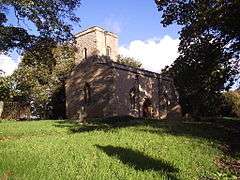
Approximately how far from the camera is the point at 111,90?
50594 mm

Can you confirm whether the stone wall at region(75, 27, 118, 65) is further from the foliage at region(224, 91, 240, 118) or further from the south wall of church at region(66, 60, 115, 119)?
the foliage at region(224, 91, 240, 118)

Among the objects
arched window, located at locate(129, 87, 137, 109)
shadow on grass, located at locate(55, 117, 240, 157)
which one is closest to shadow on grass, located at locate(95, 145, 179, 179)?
shadow on grass, located at locate(55, 117, 240, 157)

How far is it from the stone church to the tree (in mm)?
17218

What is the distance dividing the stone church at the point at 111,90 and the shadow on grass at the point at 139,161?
106 ft

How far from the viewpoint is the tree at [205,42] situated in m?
26.2

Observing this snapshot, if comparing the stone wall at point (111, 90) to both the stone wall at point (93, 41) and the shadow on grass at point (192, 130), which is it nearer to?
the stone wall at point (93, 41)

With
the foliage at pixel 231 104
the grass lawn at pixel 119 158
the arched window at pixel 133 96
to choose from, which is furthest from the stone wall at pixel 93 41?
the grass lawn at pixel 119 158

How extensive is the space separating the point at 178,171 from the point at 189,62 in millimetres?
19734

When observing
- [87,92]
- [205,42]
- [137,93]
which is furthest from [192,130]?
[87,92]

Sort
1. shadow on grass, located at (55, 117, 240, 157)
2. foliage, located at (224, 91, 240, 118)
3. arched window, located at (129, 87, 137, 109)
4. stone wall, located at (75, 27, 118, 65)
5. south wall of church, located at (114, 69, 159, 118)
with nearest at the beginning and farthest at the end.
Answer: shadow on grass, located at (55, 117, 240, 157), south wall of church, located at (114, 69, 159, 118), arched window, located at (129, 87, 137, 109), stone wall, located at (75, 27, 118, 65), foliage, located at (224, 91, 240, 118)

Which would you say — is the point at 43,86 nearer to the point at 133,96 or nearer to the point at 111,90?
the point at 133,96

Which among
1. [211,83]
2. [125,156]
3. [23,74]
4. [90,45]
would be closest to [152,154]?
[125,156]

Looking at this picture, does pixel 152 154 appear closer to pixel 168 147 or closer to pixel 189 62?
pixel 168 147

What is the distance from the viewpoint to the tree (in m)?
26.2
